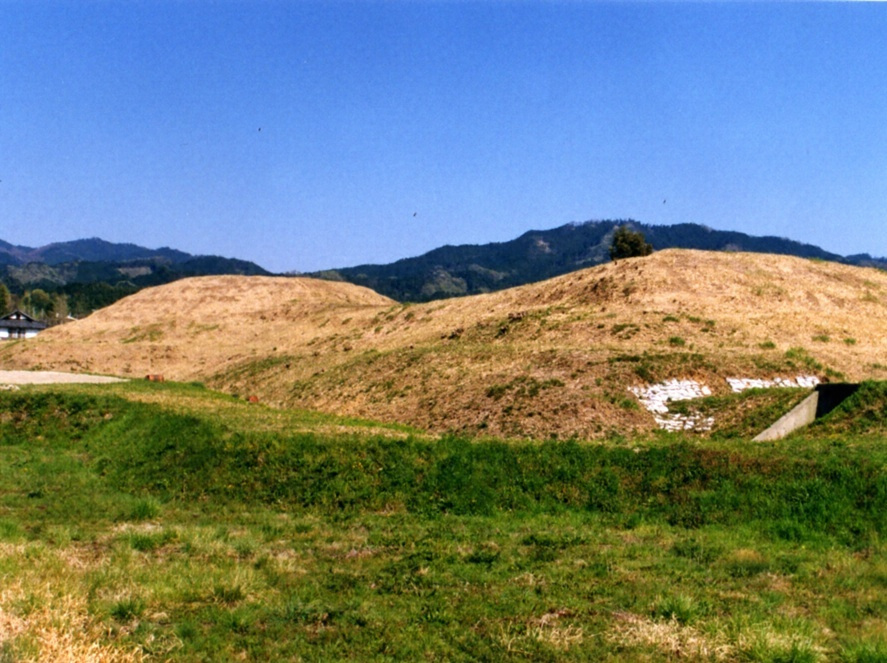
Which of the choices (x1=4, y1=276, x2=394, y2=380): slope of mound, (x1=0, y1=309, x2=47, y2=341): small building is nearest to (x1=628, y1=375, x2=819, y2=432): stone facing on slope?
(x1=4, y1=276, x2=394, y2=380): slope of mound

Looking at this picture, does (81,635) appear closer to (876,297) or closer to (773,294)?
(773,294)

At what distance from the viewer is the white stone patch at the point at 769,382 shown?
94.8 feet

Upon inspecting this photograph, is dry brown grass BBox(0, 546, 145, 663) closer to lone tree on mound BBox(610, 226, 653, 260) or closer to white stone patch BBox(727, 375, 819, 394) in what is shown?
white stone patch BBox(727, 375, 819, 394)

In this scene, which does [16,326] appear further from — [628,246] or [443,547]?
[443,547]

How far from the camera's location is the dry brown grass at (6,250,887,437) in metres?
28.9

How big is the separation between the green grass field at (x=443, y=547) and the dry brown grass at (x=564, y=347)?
22.1 ft

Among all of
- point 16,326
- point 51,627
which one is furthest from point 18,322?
point 51,627

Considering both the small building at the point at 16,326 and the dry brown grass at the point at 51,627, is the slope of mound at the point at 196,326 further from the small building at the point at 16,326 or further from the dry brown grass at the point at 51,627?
the small building at the point at 16,326

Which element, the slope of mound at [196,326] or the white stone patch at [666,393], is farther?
the slope of mound at [196,326]

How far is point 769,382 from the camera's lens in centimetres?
2973

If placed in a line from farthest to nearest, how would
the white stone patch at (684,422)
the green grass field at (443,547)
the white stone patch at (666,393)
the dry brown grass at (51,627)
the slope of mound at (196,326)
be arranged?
the slope of mound at (196,326) < the white stone patch at (666,393) < the white stone patch at (684,422) < the green grass field at (443,547) < the dry brown grass at (51,627)

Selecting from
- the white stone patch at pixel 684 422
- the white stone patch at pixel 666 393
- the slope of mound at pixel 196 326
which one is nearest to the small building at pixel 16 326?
the slope of mound at pixel 196 326

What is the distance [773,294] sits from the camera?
41.8 m

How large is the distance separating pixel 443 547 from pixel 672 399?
677 inches
